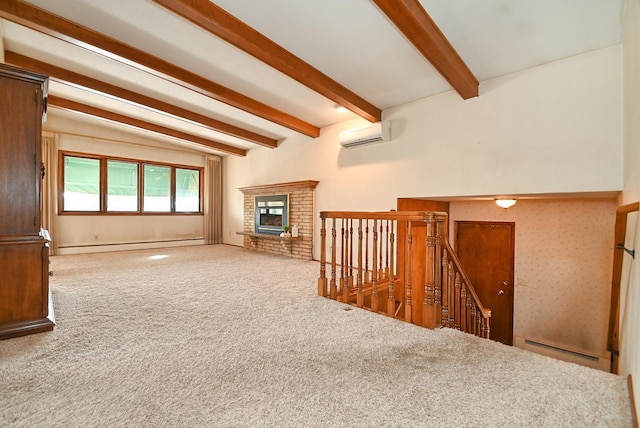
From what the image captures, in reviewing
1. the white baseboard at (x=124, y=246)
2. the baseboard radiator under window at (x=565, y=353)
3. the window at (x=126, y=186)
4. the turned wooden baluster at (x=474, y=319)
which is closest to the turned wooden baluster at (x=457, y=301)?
the turned wooden baluster at (x=474, y=319)

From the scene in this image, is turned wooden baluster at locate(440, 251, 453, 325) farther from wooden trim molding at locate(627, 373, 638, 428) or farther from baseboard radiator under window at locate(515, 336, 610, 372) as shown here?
baseboard radiator under window at locate(515, 336, 610, 372)

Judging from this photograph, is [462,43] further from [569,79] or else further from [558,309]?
[558,309]

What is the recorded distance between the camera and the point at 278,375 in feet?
5.54

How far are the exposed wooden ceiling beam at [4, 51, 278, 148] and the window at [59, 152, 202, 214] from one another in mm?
2712

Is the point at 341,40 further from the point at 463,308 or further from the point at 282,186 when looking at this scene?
the point at 282,186

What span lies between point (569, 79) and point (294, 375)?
4017 mm

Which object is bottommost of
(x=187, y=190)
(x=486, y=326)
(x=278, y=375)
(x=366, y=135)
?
(x=486, y=326)

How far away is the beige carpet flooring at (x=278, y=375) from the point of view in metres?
1.35

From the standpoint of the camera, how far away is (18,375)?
1.68 meters

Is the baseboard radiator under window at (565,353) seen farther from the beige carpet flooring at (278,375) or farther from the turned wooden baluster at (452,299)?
the beige carpet flooring at (278,375)

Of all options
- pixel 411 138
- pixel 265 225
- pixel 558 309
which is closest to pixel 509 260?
pixel 558 309

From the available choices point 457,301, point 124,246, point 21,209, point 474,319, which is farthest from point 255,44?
point 124,246

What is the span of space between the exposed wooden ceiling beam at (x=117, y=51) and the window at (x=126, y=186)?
4286mm

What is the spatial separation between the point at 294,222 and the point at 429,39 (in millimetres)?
4429
